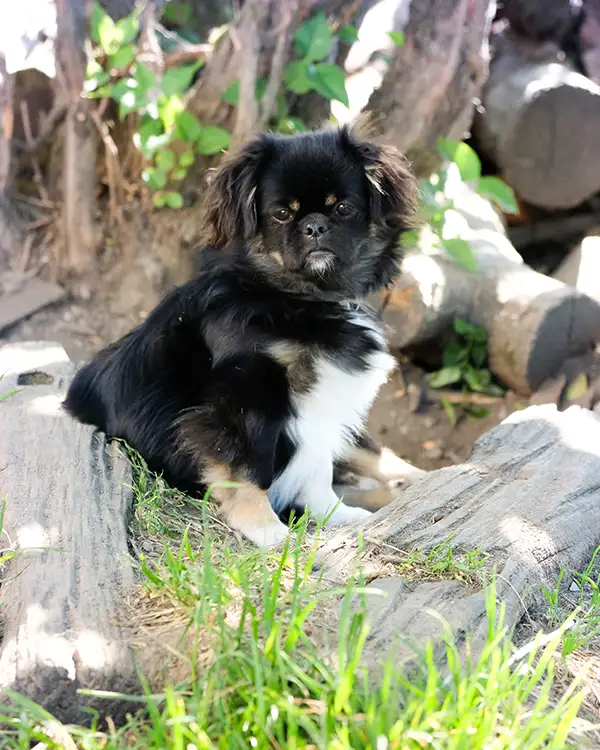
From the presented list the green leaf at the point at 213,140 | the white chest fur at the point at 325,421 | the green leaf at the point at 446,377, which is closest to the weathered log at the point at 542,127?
the green leaf at the point at 446,377

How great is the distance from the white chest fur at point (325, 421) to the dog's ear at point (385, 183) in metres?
0.42

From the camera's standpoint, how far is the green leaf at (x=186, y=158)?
461cm

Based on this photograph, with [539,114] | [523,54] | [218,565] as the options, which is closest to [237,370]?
[218,565]

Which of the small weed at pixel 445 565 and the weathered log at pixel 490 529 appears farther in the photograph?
the small weed at pixel 445 565

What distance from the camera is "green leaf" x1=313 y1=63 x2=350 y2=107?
14.0ft

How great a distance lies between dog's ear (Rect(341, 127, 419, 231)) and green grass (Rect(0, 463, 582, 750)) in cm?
154

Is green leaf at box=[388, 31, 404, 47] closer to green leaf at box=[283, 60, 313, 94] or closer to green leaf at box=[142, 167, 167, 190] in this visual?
green leaf at box=[283, 60, 313, 94]

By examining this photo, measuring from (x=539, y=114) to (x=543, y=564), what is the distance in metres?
4.12

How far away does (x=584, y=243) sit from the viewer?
579cm

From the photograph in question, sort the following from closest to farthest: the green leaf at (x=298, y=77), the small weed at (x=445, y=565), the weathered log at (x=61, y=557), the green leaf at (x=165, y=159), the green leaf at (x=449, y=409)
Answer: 1. the weathered log at (x=61, y=557)
2. the small weed at (x=445, y=565)
3. the green leaf at (x=298, y=77)
4. the green leaf at (x=165, y=159)
5. the green leaf at (x=449, y=409)

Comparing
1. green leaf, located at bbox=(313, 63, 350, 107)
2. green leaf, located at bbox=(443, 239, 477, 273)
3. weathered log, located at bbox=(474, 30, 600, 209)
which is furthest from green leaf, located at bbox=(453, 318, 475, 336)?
green leaf, located at bbox=(313, 63, 350, 107)

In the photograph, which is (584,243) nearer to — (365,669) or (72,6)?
(72,6)

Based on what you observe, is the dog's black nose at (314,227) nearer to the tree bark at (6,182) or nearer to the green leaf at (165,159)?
the green leaf at (165,159)

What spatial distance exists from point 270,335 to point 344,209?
560 mm
